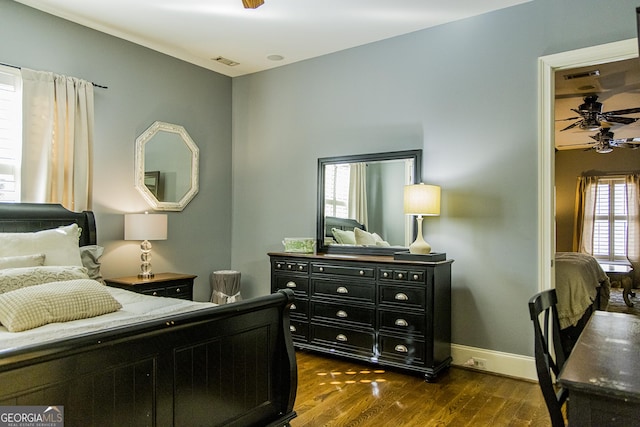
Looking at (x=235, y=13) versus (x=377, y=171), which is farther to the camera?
(x=377, y=171)

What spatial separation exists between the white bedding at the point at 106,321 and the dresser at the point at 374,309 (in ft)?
5.02

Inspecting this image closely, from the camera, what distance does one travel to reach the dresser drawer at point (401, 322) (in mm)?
3439

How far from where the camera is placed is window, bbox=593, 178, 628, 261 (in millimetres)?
8406

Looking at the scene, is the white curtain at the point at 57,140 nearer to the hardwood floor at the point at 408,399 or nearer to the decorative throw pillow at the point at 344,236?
the decorative throw pillow at the point at 344,236

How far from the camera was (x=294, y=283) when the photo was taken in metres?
4.12

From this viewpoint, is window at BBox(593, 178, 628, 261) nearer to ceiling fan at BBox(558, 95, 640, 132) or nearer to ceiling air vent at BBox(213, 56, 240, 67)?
ceiling fan at BBox(558, 95, 640, 132)

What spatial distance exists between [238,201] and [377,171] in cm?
190

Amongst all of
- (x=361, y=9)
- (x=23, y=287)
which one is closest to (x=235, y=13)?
(x=361, y=9)

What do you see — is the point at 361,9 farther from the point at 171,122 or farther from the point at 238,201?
the point at 238,201

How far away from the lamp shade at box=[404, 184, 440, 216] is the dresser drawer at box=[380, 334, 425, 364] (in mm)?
1019

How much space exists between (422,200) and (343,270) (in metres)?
0.90

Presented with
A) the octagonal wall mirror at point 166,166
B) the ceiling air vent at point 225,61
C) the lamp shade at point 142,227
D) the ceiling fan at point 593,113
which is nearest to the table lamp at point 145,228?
the lamp shade at point 142,227

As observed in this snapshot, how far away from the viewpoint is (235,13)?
3699 millimetres

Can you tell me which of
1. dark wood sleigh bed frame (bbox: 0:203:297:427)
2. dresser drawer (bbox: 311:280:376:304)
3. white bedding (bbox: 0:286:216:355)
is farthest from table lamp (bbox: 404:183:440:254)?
white bedding (bbox: 0:286:216:355)
